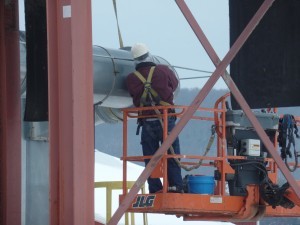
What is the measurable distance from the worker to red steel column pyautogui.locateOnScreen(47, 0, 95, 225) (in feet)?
12.0

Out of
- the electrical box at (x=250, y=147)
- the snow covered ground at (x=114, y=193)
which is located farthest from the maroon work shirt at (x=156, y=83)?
the snow covered ground at (x=114, y=193)

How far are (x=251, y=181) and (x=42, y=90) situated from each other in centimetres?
345

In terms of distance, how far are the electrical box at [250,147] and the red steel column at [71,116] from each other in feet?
15.4

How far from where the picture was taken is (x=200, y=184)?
503 inches

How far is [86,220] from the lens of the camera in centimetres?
881

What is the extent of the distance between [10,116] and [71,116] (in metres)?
2.60

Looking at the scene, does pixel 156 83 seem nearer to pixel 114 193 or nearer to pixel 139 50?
pixel 139 50

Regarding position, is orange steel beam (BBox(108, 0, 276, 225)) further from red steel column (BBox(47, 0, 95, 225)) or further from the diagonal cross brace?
red steel column (BBox(47, 0, 95, 225))

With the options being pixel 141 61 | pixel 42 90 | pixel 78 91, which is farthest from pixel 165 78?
pixel 78 91

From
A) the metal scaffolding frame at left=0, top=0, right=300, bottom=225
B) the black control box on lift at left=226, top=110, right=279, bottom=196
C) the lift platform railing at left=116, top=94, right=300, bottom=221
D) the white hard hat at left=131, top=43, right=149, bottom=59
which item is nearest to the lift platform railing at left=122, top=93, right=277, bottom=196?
the lift platform railing at left=116, top=94, right=300, bottom=221

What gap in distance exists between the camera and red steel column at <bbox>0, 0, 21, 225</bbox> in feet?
36.2

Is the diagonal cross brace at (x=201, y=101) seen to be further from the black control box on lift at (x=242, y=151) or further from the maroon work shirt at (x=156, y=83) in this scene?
the black control box on lift at (x=242, y=151)

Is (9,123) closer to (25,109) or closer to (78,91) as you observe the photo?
(25,109)

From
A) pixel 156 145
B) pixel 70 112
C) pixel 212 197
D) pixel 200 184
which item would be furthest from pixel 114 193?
pixel 70 112
